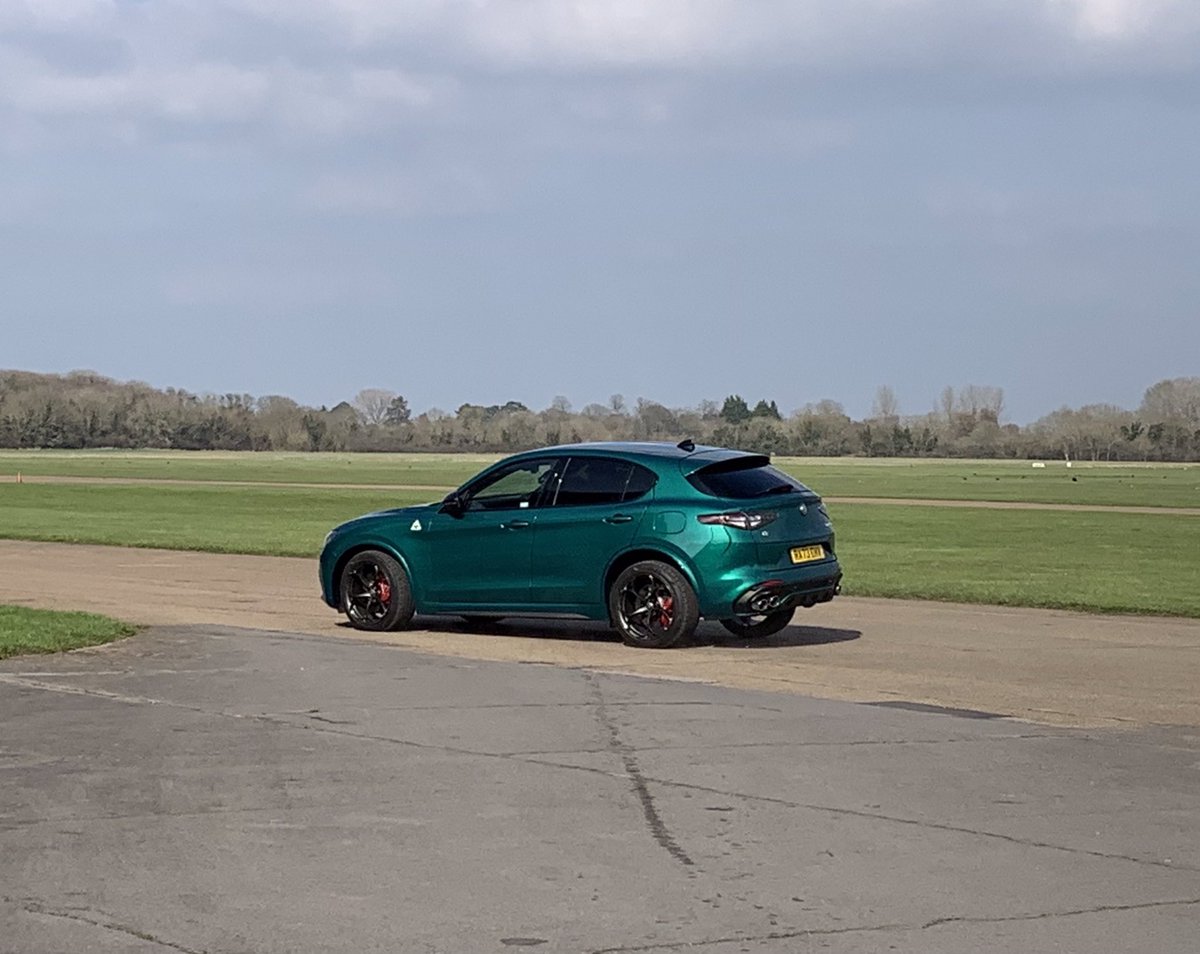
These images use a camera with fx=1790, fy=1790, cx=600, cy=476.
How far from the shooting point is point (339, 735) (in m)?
9.96

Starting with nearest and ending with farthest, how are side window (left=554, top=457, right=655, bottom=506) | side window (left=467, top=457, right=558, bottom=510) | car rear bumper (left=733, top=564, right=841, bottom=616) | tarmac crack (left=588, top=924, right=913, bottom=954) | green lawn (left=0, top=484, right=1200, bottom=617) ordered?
tarmac crack (left=588, top=924, right=913, bottom=954) → car rear bumper (left=733, top=564, right=841, bottom=616) → side window (left=554, top=457, right=655, bottom=506) → side window (left=467, top=457, right=558, bottom=510) → green lawn (left=0, top=484, right=1200, bottom=617)

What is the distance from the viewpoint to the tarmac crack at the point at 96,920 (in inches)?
228

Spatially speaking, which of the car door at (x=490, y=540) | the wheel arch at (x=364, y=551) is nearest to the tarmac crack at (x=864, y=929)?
the car door at (x=490, y=540)

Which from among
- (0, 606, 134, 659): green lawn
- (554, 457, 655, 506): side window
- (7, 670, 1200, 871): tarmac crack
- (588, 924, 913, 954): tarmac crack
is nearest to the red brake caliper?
(554, 457, 655, 506): side window

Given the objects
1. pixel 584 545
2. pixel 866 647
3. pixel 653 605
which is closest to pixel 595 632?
pixel 584 545

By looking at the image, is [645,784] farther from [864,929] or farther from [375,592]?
[375,592]

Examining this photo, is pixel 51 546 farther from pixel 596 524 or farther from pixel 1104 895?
pixel 1104 895

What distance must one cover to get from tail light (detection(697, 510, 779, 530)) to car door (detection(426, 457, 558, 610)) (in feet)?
5.60

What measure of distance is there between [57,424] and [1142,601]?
574 ft

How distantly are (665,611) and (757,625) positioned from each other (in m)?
1.68

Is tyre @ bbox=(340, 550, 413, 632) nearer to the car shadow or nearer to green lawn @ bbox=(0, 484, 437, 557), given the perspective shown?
the car shadow

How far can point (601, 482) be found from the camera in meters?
15.1

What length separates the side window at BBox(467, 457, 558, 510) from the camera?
15.4 metres

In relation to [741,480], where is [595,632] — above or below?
below
